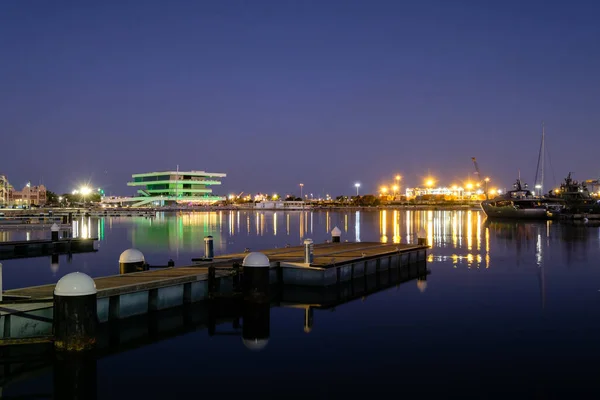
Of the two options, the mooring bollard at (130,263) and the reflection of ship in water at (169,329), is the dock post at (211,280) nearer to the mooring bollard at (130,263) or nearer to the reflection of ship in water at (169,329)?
the reflection of ship in water at (169,329)

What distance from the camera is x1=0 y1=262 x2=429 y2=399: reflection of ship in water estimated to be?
13.2 metres

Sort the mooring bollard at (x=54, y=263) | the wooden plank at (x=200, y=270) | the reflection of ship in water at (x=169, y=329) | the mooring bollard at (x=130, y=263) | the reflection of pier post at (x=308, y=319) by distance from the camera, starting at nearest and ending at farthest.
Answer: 1. the reflection of ship in water at (x=169, y=329)
2. the wooden plank at (x=200, y=270)
3. the reflection of pier post at (x=308, y=319)
4. the mooring bollard at (x=130, y=263)
5. the mooring bollard at (x=54, y=263)

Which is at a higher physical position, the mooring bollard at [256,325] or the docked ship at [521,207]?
the docked ship at [521,207]

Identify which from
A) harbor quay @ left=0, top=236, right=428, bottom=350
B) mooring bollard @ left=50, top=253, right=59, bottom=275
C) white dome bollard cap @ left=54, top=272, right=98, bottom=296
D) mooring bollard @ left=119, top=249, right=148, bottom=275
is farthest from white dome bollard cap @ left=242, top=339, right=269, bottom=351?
mooring bollard @ left=50, top=253, right=59, bottom=275

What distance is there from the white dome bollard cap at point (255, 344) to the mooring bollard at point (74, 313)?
451 cm

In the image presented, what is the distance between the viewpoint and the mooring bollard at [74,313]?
13.6 metres

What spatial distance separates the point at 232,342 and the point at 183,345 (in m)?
1.43

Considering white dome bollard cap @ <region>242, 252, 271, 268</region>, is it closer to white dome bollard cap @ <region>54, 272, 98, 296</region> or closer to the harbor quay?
the harbor quay

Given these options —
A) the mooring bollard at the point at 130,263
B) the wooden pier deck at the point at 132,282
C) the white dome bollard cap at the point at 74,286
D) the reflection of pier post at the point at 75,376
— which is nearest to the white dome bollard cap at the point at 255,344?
the wooden pier deck at the point at 132,282

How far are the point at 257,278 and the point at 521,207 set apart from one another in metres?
126

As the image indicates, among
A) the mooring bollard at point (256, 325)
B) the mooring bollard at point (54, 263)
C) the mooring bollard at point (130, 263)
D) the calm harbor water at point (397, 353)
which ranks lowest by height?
the calm harbor water at point (397, 353)

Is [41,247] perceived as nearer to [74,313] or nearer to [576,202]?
[74,313]

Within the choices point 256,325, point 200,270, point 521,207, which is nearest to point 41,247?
point 200,270

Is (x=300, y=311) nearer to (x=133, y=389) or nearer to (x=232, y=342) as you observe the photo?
(x=232, y=342)
